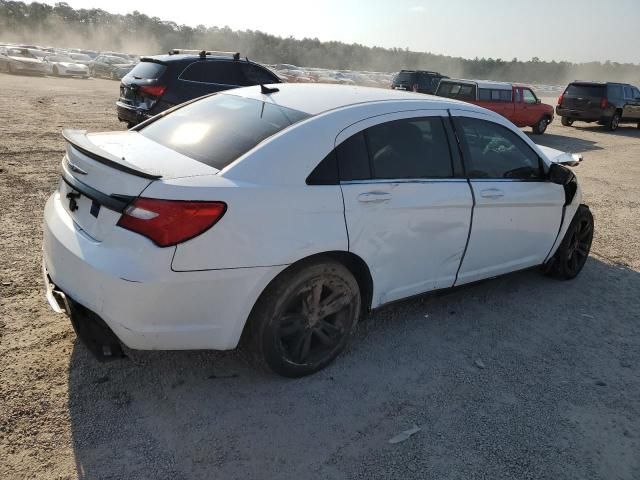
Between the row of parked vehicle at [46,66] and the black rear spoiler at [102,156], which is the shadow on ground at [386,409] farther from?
the row of parked vehicle at [46,66]

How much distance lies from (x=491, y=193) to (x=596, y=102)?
58.7 ft

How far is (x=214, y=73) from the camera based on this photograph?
9.67 m

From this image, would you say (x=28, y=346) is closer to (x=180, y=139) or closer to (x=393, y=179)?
(x=180, y=139)

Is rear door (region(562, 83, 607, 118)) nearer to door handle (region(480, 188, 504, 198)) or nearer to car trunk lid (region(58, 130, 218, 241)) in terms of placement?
door handle (region(480, 188, 504, 198))

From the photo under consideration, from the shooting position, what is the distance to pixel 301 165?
2832 millimetres

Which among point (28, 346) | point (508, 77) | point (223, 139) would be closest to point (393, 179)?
point (223, 139)

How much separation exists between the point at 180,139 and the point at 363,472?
218 cm

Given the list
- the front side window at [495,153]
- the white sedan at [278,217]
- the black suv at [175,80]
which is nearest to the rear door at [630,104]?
the black suv at [175,80]

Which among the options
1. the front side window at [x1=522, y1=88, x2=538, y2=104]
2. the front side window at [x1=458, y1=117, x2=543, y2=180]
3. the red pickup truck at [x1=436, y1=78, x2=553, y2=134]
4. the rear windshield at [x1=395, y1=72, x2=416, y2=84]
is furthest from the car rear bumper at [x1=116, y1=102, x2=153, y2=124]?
the rear windshield at [x1=395, y1=72, x2=416, y2=84]

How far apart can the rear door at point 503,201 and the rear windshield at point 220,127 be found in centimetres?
138

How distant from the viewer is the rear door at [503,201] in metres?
3.74

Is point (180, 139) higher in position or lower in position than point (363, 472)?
higher

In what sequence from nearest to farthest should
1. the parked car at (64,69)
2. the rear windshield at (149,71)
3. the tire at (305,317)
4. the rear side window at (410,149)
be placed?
the tire at (305,317) → the rear side window at (410,149) → the rear windshield at (149,71) → the parked car at (64,69)

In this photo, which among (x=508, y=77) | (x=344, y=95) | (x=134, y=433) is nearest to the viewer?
(x=134, y=433)
